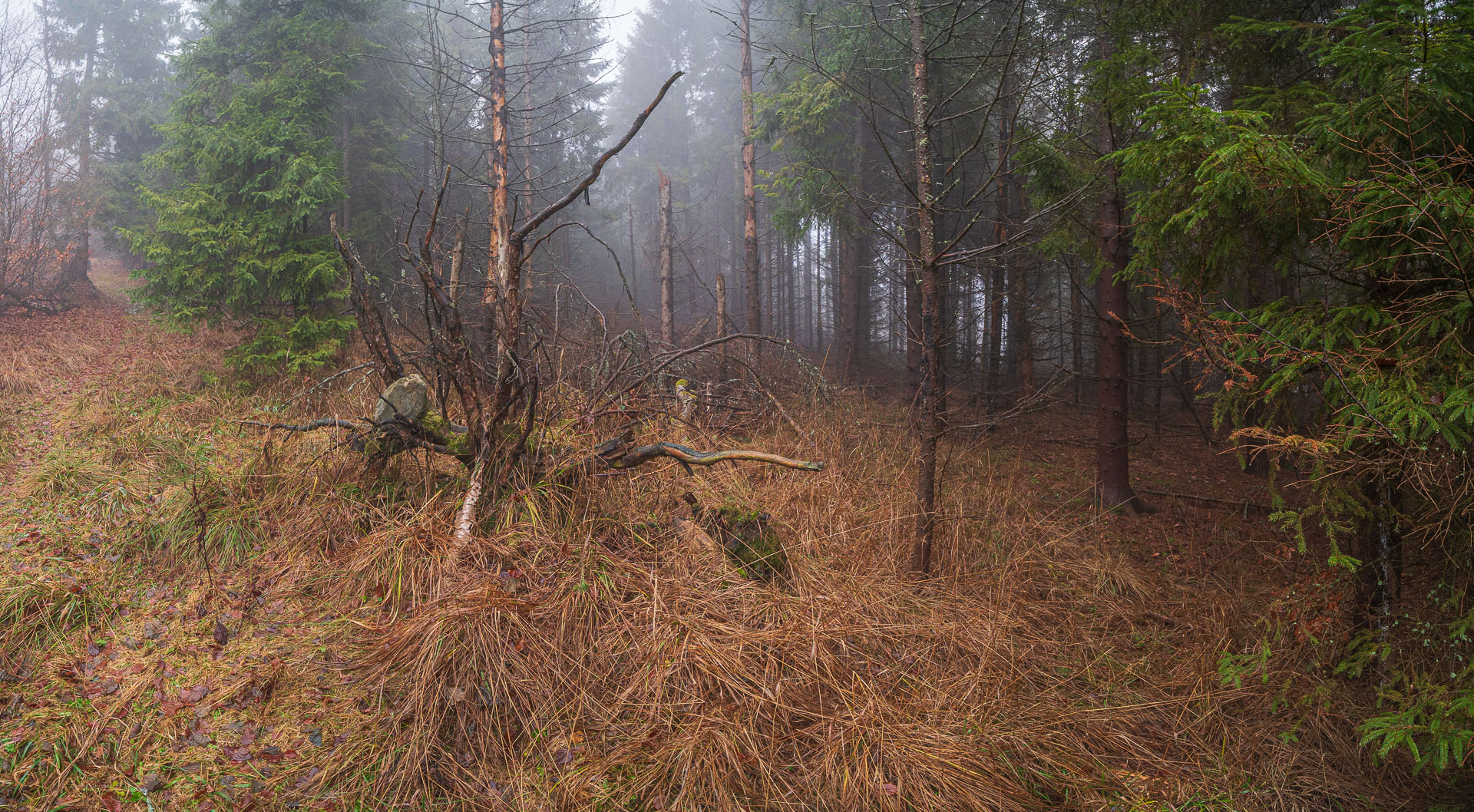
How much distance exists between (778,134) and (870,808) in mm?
12610

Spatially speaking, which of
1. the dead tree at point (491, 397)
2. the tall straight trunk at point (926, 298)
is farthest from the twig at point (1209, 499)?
the dead tree at point (491, 397)

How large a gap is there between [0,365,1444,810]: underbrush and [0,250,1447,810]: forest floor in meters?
0.02

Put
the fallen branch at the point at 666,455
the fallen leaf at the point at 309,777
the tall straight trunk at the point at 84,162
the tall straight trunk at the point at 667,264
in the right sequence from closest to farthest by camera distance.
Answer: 1. the fallen leaf at the point at 309,777
2. the fallen branch at the point at 666,455
3. the tall straight trunk at the point at 667,264
4. the tall straight trunk at the point at 84,162

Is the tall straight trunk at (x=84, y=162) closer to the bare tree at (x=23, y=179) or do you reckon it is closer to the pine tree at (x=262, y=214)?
the bare tree at (x=23, y=179)

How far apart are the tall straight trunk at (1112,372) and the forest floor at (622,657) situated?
3.93ft

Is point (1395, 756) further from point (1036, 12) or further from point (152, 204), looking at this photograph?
point (152, 204)

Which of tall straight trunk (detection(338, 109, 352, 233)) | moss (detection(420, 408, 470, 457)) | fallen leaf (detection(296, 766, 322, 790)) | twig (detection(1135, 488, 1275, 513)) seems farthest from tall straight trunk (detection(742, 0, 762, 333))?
fallen leaf (detection(296, 766, 322, 790))

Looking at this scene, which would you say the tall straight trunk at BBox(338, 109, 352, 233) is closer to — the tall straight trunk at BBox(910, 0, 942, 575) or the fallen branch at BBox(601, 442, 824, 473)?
the fallen branch at BBox(601, 442, 824, 473)

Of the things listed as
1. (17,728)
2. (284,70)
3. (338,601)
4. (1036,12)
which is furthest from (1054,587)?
(284,70)

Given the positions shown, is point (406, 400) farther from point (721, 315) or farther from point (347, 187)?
point (347, 187)

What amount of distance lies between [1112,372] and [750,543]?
451 centimetres

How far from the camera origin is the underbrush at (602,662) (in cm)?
280

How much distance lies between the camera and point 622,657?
11.0ft

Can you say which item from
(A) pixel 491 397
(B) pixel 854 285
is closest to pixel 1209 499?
(A) pixel 491 397
